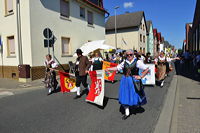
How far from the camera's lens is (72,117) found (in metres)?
4.15

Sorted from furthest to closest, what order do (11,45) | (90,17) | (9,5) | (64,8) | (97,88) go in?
(90,17) → (64,8) → (11,45) → (9,5) → (97,88)

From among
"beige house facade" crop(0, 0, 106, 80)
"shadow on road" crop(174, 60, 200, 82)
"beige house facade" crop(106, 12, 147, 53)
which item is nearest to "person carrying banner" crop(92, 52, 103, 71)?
"beige house facade" crop(0, 0, 106, 80)

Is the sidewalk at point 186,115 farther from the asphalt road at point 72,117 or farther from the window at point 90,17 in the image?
the window at point 90,17

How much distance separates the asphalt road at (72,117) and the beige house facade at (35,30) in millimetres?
5272

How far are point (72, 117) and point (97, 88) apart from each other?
3.96 feet

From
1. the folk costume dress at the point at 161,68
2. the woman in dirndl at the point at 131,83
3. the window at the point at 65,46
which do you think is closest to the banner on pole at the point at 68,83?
the woman in dirndl at the point at 131,83

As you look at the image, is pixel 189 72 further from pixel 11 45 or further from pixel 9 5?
pixel 9 5

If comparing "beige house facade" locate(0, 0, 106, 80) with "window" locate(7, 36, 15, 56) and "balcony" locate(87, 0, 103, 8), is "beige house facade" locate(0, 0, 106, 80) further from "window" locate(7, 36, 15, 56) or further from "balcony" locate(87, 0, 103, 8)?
"balcony" locate(87, 0, 103, 8)

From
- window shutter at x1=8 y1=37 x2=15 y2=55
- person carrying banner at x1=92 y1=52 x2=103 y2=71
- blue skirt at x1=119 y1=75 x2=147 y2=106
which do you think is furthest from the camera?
window shutter at x1=8 y1=37 x2=15 y2=55

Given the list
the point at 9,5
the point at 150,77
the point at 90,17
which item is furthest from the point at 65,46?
the point at 150,77

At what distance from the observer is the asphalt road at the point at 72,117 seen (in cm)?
349

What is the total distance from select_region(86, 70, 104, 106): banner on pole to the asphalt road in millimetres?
228

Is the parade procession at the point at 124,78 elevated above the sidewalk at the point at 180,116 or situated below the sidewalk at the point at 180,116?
above

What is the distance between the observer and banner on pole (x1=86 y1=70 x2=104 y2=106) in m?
4.72
